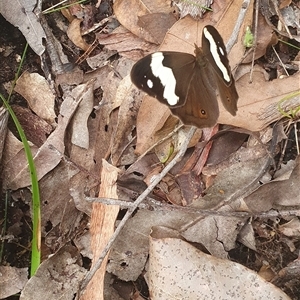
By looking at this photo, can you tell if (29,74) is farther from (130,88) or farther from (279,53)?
(279,53)

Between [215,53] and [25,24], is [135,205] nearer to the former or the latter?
[215,53]

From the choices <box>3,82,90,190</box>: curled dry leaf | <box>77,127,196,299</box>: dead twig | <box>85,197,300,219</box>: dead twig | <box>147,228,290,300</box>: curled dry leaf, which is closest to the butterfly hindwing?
<box>77,127,196,299</box>: dead twig

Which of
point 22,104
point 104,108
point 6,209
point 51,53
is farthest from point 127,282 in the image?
point 51,53

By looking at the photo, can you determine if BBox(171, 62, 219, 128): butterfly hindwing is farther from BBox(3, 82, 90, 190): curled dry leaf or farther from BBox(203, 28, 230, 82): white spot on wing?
BBox(3, 82, 90, 190): curled dry leaf

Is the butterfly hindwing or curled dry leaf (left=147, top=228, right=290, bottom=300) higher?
the butterfly hindwing

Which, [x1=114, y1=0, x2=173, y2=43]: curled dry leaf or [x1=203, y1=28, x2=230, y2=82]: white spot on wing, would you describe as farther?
[x1=114, y1=0, x2=173, y2=43]: curled dry leaf

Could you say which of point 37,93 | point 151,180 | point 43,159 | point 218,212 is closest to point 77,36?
point 37,93

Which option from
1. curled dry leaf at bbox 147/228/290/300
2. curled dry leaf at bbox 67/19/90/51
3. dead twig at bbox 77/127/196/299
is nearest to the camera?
curled dry leaf at bbox 147/228/290/300

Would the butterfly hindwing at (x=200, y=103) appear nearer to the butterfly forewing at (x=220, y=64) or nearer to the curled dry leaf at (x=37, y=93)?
the butterfly forewing at (x=220, y=64)
